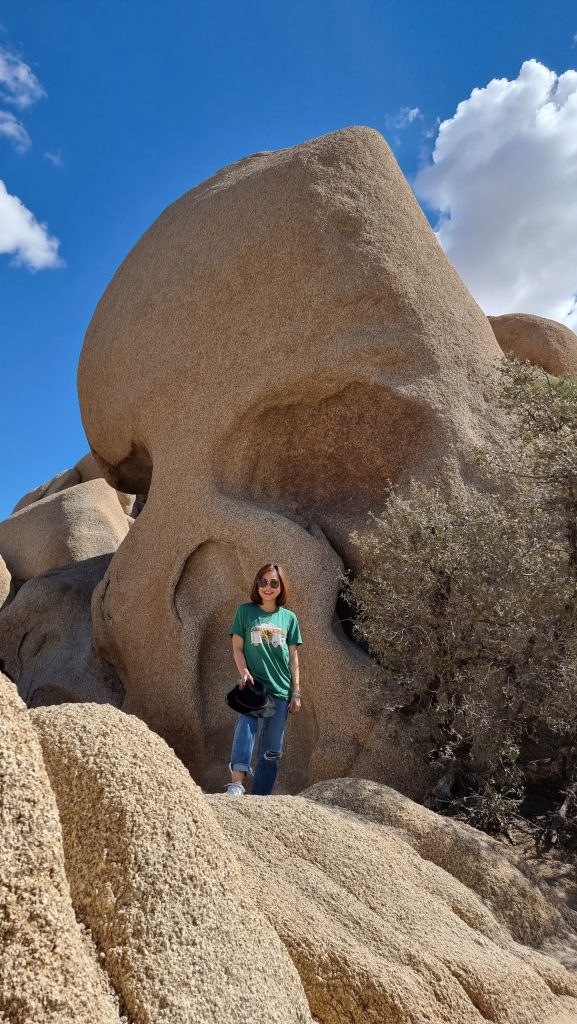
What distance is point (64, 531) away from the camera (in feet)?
50.5

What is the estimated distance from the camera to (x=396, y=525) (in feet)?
21.3

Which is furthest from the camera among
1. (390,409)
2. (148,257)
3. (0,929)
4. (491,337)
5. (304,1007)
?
(148,257)

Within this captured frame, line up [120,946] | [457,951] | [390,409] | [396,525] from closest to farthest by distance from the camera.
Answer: [120,946]
[457,951]
[396,525]
[390,409]

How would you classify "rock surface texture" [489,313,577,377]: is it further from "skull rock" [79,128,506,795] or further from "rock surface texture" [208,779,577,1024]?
"rock surface texture" [208,779,577,1024]

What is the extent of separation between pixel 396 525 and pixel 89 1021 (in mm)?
5149

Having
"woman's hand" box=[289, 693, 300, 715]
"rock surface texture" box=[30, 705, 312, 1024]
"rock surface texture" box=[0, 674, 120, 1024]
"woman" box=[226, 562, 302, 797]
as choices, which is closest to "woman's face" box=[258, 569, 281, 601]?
"woman" box=[226, 562, 302, 797]

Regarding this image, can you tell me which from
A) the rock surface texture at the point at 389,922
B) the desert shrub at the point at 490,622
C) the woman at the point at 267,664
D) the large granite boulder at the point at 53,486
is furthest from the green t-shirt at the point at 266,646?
the large granite boulder at the point at 53,486

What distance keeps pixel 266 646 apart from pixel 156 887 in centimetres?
333

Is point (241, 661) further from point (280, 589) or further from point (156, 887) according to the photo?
point (156, 887)

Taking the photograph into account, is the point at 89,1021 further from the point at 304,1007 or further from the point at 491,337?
the point at 491,337

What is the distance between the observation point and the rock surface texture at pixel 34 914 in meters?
1.50

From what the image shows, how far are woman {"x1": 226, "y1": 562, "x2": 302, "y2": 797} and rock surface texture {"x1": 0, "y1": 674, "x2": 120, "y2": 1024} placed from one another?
3.38m

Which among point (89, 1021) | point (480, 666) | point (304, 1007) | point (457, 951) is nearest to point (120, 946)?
point (89, 1021)

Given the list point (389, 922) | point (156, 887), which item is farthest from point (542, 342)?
point (156, 887)
